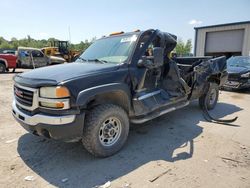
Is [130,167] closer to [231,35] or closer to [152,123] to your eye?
[152,123]

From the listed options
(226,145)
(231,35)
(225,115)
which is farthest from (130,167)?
(231,35)

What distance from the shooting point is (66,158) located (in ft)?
11.7

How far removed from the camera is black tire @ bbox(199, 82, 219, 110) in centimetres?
625

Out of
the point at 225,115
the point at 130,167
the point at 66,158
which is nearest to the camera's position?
the point at 130,167

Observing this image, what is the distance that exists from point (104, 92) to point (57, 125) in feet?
2.79

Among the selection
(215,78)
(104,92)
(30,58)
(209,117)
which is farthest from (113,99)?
(30,58)

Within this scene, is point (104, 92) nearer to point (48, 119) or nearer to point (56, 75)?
point (56, 75)

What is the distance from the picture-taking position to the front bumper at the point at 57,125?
9.77ft

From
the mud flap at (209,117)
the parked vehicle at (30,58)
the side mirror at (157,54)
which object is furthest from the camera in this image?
the parked vehicle at (30,58)

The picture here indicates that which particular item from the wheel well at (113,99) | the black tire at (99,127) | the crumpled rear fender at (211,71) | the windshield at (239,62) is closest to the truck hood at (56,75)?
the wheel well at (113,99)

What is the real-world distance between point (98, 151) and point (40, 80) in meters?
1.39

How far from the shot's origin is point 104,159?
11.6ft

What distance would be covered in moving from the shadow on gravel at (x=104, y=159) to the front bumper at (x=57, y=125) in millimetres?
515

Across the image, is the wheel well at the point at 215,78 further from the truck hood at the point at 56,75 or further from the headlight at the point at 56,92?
the headlight at the point at 56,92
